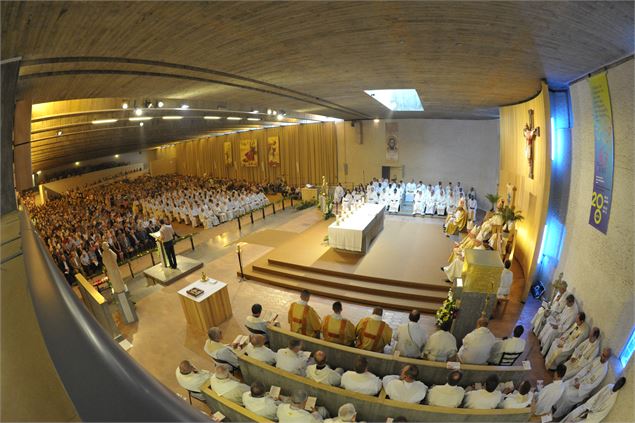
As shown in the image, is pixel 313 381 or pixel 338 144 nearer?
pixel 313 381

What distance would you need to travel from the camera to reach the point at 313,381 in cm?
450

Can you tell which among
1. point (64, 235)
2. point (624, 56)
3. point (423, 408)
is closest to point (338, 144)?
point (64, 235)

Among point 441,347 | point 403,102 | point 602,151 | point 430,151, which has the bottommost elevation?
point 441,347

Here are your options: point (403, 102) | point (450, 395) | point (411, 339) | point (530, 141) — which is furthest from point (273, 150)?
point (450, 395)

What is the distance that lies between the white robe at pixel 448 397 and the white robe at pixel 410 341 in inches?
43.3

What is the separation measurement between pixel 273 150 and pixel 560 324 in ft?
74.2

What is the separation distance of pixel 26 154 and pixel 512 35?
22.5ft

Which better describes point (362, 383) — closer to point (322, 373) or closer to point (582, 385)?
point (322, 373)

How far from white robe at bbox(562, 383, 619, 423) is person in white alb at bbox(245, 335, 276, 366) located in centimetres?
423

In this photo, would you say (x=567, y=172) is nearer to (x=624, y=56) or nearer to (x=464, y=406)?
(x=624, y=56)

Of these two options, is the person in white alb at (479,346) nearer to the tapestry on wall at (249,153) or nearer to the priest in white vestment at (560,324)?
the priest in white vestment at (560,324)

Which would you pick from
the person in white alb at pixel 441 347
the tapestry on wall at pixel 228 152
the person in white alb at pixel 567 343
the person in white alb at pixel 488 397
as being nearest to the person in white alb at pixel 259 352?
the person in white alb at pixel 441 347

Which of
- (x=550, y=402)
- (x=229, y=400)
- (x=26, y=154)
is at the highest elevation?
(x=26, y=154)

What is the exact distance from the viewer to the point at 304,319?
5895 millimetres
